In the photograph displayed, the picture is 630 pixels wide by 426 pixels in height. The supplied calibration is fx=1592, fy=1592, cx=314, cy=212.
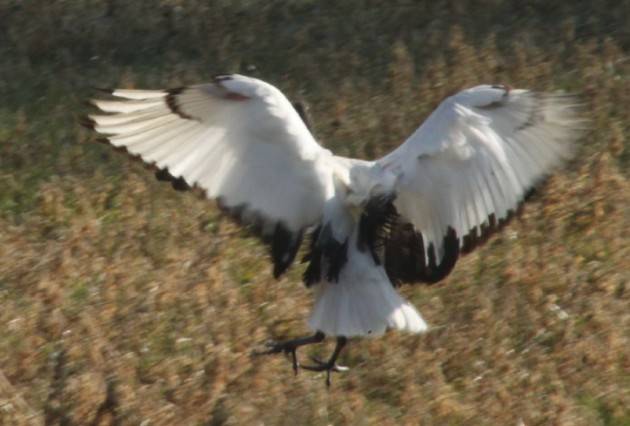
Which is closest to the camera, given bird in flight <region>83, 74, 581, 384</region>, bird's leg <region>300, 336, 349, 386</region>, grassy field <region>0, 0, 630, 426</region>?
bird in flight <region>83, 74, 581, 384</region>

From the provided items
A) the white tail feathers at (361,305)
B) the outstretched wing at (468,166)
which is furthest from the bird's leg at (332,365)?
the outstretched wing at (468,166)

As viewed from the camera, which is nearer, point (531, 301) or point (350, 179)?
point (350, 179)

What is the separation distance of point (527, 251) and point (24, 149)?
262 cm

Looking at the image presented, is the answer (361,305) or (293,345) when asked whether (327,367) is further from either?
(361,305)

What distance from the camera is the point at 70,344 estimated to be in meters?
6.23

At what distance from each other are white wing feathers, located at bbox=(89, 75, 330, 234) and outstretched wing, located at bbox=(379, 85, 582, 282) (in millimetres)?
368

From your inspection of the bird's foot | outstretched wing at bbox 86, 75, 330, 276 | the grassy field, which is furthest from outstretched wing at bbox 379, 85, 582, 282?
the grassy field

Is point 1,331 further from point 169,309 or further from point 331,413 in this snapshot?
point 331,413

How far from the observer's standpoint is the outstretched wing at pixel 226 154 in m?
6.09

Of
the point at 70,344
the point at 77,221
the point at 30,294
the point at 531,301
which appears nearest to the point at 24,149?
the point at 77,221

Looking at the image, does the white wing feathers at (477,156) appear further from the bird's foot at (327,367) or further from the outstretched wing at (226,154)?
the bird's foot at (327,367)

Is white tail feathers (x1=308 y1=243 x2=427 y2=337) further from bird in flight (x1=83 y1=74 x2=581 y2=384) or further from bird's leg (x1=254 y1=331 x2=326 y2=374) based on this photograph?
bird's leg (x1=254 y1=331 x2=326 y2=374)

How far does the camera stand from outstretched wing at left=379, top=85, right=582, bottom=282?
19.9 feet

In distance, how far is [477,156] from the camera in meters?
6.12
